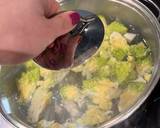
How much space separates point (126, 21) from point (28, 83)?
13.4 inches

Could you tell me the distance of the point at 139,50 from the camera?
40.9 inches

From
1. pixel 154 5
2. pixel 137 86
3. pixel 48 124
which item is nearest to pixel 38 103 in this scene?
pixel 48 124

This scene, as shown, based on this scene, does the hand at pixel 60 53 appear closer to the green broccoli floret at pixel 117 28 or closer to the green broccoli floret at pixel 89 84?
the green broccoli floret at pixel 89 84

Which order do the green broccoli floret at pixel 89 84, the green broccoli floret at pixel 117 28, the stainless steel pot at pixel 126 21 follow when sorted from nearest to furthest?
the stainless steel pot at pixel 126 21, the green broccoli floret at pixel 89 84, the green broccoli floret at pixel 117 28

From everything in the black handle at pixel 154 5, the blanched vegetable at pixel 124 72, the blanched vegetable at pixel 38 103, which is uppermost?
the black handle at pixel 154 5

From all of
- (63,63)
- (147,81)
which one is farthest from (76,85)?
(147,81)

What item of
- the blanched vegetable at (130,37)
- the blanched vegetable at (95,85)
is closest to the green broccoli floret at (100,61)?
the blanched vegetable at (95,85)

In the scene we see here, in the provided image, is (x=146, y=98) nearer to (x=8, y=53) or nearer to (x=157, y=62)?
(x=157, y=62)

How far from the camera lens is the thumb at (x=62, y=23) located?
2.72ft

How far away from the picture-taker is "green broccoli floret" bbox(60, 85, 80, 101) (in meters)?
0.99

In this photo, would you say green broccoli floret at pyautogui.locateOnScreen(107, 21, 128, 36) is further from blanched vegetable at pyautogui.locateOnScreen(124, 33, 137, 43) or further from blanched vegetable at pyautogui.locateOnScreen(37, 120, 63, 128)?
blanched vegetable at pyautogui.locateOnScreen(37, 120, 63, 128)

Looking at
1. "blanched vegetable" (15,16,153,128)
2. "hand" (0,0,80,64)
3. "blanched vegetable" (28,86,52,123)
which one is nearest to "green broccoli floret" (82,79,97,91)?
"blanched vegetable" (15,16,153,128)

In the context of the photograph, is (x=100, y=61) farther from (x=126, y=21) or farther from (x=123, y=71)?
(x=126, y=21)

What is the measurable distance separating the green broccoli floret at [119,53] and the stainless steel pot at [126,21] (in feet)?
0.24
